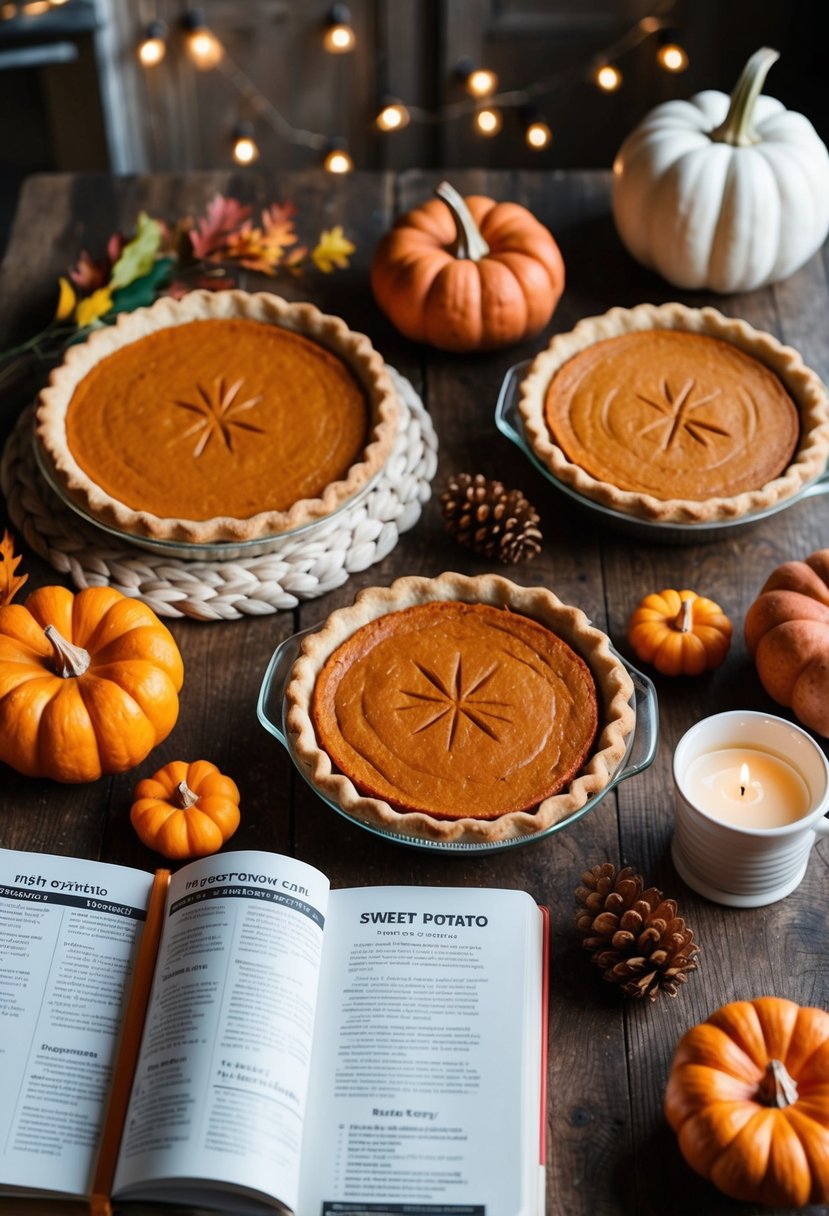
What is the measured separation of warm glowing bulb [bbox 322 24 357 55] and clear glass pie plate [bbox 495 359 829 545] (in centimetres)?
247

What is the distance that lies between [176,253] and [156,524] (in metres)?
1.04

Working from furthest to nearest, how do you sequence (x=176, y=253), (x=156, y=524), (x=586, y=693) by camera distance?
(x=176, y=253) < (x=156, y=524) < (x=586, y=693)

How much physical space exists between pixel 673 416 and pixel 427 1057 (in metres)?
1.43

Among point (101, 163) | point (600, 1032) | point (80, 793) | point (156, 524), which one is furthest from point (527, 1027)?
point (101, 163)

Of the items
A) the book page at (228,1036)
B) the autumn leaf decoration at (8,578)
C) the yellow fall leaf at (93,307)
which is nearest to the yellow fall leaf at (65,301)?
the yellow fall leaf at (93,307)

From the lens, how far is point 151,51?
4.57m

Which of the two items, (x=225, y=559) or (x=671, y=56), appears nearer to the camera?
(x=225, y=559)

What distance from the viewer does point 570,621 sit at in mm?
2320

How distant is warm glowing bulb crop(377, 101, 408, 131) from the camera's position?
13.6 feet

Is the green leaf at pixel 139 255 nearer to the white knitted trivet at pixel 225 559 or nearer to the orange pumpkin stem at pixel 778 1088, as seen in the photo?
the white knitted trivet at pixel 225 559

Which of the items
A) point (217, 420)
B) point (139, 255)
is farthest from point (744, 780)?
point (139, 255)

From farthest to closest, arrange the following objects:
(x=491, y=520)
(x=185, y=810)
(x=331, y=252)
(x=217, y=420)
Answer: (x=331, y=252) → (x=217, y=420) → (x=491, y=520) → (x=185, y=810)

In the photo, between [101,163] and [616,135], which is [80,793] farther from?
[616,135]

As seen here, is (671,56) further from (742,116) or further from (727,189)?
(727,189)
